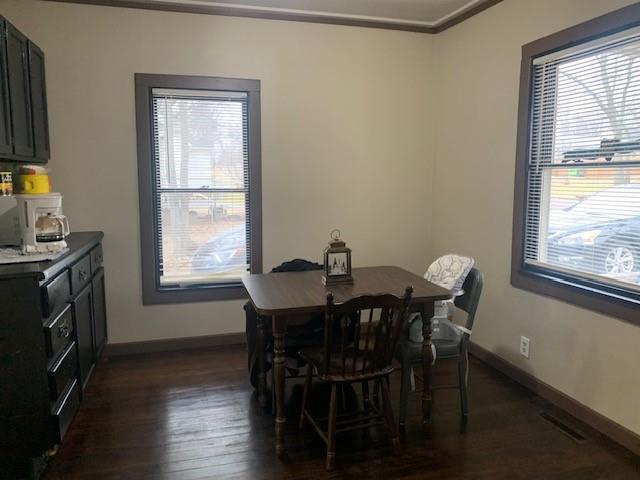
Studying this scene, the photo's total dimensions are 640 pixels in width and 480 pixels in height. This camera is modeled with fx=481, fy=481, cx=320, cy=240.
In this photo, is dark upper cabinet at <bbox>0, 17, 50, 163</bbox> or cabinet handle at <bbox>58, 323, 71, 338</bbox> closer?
cabinet handle at <bbox>58, 323, 71, 338</bbox>

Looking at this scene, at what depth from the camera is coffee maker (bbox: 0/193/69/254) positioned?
8.27 feet

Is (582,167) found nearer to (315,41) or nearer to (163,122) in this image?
(315,41)

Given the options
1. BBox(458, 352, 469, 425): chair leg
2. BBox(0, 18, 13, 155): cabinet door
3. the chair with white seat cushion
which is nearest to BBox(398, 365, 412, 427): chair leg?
the chair with white seat cushion

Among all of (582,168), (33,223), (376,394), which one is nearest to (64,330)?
(33,223)

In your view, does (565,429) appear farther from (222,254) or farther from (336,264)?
(222,254)

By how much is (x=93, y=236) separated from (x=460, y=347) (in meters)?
2.56

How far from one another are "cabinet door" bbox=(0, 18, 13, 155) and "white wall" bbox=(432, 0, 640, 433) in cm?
310

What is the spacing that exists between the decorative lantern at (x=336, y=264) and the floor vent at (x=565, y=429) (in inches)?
54.3

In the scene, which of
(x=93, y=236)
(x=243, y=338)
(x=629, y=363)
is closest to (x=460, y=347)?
(x=629, y=363)

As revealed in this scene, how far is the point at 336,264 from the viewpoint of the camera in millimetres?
2723

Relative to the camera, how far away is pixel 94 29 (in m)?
3.47

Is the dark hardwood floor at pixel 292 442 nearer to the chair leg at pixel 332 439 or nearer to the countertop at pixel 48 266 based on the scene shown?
the chair leg at pixel 332 439

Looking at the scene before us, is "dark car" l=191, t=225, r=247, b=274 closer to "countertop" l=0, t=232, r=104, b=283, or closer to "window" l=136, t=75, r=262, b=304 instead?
"window" l=136, t=75, r=262, b=304

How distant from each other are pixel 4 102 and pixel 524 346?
3.48m
